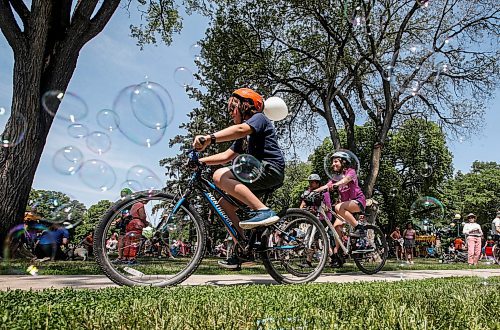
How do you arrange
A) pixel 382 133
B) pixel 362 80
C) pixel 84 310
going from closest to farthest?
pixel 84 310, pixel 382 133, pixel 362 80

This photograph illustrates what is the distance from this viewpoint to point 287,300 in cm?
275

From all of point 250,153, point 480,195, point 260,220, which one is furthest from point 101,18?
point 480,195

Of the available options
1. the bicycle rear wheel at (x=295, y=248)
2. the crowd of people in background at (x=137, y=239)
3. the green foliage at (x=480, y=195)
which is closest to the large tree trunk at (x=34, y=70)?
the crowd of people in background at (x=137, y=239)

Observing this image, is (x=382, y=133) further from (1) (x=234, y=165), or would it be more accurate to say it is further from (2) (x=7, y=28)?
(1) (x=234, y=165)

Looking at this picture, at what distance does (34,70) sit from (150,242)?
6356mm

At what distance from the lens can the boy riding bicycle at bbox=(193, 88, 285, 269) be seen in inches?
155

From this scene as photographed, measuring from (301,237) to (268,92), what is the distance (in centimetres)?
1528

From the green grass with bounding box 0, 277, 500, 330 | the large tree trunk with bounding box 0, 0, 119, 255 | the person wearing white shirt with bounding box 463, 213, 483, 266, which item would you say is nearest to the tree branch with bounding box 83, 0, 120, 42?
the large tree trunk with bounding box 0, 0, 119, 255

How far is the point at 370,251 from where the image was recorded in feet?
23.1

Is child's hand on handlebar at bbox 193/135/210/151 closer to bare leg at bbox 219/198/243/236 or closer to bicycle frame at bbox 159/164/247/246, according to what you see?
bicycle frame at bbox 159/164/247/246

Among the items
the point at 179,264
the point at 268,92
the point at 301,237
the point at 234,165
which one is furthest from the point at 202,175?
the point at 268,92

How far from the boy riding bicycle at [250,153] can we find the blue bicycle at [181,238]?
0.10 m

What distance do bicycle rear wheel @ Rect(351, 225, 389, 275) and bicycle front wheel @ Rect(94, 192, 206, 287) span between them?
3611mm

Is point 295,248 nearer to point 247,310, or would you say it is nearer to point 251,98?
point 251,98
